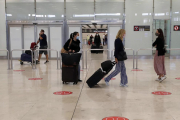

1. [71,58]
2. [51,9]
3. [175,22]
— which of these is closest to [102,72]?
[71,58]

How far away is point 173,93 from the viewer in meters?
5.90

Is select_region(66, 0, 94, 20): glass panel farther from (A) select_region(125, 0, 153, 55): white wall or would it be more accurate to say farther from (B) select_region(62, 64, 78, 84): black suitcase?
(B) select_region(62, 64, 78, 84): black suitcase

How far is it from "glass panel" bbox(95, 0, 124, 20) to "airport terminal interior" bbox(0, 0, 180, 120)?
6 cm

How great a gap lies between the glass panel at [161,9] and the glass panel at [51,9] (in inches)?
238

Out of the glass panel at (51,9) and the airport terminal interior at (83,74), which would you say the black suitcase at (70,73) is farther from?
the glass panel at (51,9)

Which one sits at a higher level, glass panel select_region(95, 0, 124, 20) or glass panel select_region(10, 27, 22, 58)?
glass panel select_region(95, 0, 124, 20)

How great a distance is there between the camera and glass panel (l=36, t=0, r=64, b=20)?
1611 cm

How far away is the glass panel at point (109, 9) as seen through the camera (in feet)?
52.2

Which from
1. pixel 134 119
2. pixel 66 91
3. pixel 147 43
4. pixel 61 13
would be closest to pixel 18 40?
pixel 61 13

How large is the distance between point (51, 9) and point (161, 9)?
7.08 metres

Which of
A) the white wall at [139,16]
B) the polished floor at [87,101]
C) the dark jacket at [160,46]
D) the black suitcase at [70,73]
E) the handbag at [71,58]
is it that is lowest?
the polished floor at [87,101]

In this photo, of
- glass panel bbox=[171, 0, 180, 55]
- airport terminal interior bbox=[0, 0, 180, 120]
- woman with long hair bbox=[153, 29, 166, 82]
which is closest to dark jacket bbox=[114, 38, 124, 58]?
airport terminal interior bbox=[0, 0, 180, 120]

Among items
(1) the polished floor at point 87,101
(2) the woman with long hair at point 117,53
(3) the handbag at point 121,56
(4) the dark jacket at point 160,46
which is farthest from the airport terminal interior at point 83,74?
(3) the handbag at point 121,56

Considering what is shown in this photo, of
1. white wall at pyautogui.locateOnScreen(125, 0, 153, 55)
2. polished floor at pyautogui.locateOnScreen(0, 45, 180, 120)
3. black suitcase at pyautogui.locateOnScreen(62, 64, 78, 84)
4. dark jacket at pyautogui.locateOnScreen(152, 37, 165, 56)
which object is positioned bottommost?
polished floor at pyautogui.locateOnScreen(0, 45, 180, 120)
